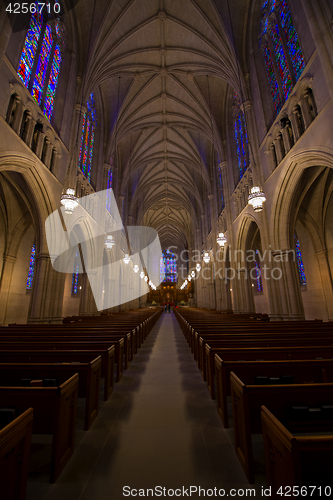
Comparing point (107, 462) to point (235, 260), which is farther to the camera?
point (235, 260)

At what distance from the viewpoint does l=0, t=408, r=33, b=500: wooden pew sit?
147 centimetres

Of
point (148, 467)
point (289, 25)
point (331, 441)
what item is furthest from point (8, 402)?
point (289, 25)

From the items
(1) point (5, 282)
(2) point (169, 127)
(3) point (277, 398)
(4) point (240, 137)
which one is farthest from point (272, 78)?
(1) point (5, 282)

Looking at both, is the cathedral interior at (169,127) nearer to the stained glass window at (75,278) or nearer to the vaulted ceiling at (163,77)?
the vaulted ceiling at (163,77)

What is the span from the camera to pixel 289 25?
9375 millimetres

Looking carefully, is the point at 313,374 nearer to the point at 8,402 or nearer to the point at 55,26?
the point at 8,402

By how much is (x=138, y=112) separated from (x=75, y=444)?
20.9 meters

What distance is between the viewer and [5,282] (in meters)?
12.9

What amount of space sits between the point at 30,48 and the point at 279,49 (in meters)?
10.1

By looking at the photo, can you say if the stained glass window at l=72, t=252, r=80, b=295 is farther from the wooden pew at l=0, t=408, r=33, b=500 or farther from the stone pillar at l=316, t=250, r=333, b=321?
the wooden pew at l=0, t=408, r=33, b=500

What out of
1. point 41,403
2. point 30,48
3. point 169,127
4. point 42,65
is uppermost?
point 169,127

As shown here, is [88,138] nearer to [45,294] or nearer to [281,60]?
[45,294]

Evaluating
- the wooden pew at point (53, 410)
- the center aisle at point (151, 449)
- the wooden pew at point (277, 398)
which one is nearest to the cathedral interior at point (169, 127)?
the center aisle at point (151, 449)

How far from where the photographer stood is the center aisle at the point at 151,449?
2014mm
